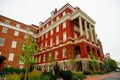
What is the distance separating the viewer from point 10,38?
1270 inches

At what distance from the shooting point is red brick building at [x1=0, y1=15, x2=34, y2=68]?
98.4ft

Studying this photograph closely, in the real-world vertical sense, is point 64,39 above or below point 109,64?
above

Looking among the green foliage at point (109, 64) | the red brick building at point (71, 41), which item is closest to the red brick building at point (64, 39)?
the red brick building at point (71, 41)

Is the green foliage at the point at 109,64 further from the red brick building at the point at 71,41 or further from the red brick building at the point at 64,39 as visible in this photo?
the red brick building at the point at 71,41

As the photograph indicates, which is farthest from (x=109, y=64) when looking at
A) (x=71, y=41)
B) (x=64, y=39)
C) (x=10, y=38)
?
(x=10, y=38)

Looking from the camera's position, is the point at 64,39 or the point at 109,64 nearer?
the point at 64,39

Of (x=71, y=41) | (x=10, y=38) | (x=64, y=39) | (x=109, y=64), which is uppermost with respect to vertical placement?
(x=10, y=38)

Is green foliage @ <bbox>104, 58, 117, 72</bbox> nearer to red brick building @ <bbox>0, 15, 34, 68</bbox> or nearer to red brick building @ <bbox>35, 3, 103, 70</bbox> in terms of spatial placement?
red brick building @ <bbox>35, 3, 103, 70</bbox>

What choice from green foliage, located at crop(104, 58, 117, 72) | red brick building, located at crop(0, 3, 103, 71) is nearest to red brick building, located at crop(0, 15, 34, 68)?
red brick building, located at crop(0, 3, 103, 71)

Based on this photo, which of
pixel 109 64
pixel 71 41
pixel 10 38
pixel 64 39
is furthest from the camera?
pixel 109 64

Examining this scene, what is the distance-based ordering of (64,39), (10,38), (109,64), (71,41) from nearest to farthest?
(71,41) < (64,39) < (10,38) < (109,64)

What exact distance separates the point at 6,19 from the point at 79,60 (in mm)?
31331

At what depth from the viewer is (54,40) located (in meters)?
30.8

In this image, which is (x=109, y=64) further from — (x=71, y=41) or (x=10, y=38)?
(x=10, y=38)
